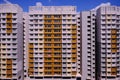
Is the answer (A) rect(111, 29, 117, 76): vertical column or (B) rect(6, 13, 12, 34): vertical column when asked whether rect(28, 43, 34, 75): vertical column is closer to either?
(B) rect(6, 13, 12, 34): vertical column

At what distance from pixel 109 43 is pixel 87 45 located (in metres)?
6.44

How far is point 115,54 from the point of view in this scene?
45312mm

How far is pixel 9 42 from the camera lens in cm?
4447

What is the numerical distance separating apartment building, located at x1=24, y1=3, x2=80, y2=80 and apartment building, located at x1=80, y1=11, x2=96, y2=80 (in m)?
3.56

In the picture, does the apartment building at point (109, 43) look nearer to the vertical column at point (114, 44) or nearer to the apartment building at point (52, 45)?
the vertical column at point (114, 44)

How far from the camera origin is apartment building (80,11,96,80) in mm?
49281

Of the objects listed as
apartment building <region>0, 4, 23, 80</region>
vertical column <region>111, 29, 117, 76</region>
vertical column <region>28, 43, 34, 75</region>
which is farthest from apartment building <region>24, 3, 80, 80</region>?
vertical column <region>111, 29, 117, 76</region>

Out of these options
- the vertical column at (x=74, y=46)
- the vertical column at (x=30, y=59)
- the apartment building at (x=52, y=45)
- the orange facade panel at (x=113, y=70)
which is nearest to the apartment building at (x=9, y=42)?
the vertical column at (x=30, y=59)

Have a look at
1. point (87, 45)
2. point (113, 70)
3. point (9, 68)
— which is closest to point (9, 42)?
point (9, 68)

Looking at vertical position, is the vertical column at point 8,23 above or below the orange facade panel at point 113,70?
above

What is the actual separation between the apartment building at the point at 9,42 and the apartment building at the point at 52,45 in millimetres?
3415

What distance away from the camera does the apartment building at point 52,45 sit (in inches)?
1825

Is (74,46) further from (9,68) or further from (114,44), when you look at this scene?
(9,68)

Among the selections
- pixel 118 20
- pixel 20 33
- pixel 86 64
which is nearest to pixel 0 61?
pixel 20 33
